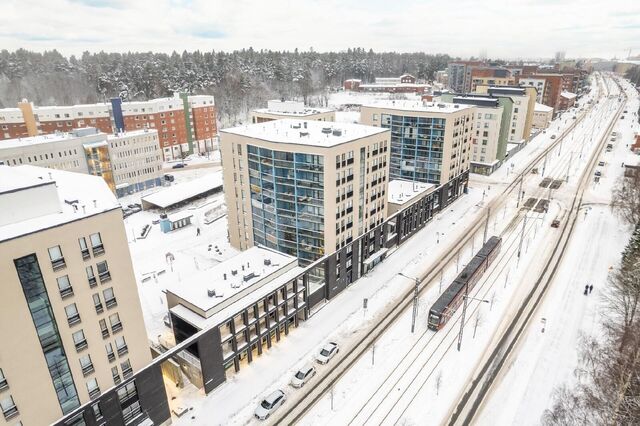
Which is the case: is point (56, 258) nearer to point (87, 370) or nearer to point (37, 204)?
point (37, 204)

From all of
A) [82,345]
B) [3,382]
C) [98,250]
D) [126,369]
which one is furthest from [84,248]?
[126,369]

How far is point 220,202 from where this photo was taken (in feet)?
327

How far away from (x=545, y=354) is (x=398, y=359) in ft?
59.7

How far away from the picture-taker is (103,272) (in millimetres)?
33531

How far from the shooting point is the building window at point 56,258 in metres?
30.1

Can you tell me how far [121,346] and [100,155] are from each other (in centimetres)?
7778

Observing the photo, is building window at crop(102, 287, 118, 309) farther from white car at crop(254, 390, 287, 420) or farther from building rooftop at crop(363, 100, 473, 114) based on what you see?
building rooftop at crop(363, 100, 473, 114)

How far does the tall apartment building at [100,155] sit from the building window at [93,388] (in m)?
74.5

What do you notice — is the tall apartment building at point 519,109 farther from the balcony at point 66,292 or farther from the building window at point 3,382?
the building window at point 3,382

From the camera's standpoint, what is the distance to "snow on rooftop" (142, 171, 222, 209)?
95863mm

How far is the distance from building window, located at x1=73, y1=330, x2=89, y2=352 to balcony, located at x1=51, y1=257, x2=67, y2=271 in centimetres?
584

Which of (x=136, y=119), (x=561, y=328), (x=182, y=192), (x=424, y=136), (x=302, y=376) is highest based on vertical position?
(x=136, y=119)

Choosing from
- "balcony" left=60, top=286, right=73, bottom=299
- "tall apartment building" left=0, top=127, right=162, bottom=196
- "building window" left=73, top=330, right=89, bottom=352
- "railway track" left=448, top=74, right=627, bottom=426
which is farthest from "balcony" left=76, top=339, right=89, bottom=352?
"tall apartment building" left=0, top=127, right=162, bottom=196

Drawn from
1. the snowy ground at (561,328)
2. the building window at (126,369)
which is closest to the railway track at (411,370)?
the snowy ground at (561,328)
